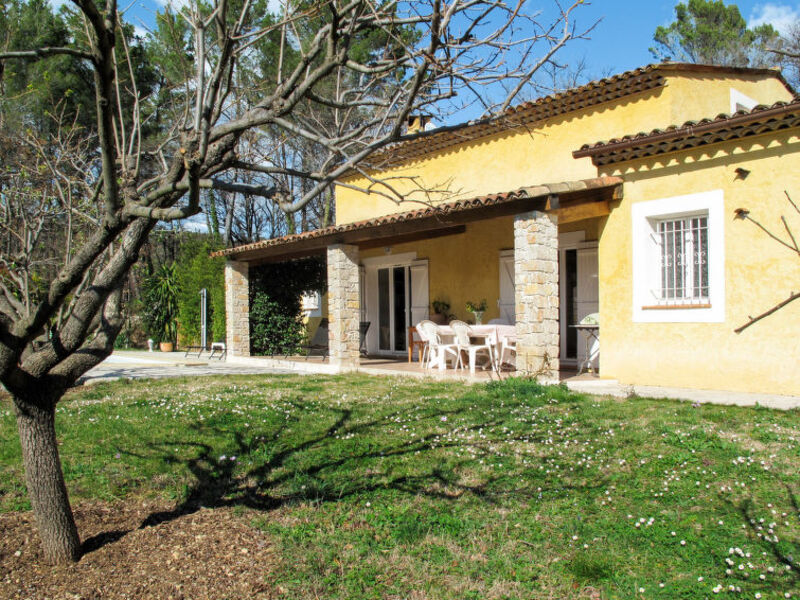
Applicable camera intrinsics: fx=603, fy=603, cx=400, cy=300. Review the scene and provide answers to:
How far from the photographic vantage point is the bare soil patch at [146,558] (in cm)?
322

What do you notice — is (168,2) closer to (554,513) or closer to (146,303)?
(554,513)

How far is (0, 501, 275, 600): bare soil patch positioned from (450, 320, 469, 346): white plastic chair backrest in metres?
6.99

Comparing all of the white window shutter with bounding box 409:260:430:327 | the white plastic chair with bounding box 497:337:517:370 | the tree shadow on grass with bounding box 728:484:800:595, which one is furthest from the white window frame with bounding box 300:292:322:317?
the tree shadow on grass with bounding box 728:484:800:595

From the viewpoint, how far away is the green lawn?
3.35m

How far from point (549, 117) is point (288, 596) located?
33.8 ft

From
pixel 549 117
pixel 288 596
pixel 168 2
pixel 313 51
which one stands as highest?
pixel 549 117

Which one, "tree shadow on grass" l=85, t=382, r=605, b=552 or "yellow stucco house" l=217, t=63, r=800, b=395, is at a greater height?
"yellow stucco house" l=217, t=63, r=800, b=395

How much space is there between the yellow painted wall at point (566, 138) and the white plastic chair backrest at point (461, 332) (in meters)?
2.31

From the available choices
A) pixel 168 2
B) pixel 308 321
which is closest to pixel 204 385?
pixel 168 2

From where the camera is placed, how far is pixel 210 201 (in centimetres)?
2772

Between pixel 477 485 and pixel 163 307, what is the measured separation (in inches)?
730

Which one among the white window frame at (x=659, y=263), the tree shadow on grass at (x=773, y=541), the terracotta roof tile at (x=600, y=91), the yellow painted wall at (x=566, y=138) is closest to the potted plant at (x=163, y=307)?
the yellow painted wall at (x=566, y=138)

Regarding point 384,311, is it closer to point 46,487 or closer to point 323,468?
point 323,468

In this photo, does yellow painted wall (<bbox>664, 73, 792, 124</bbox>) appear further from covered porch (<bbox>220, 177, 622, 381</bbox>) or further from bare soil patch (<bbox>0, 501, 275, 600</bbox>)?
bare soil patch (<bbox>0, 501, 275, 600</bbox>)
